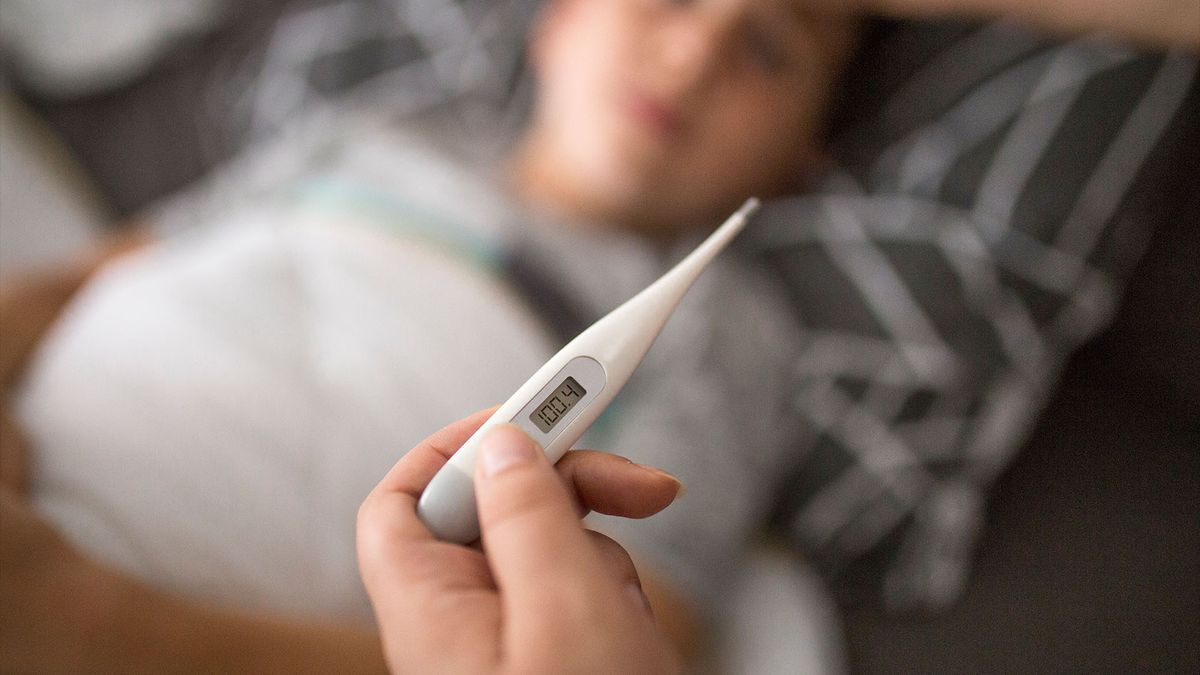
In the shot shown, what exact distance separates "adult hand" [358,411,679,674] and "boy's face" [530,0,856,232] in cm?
45

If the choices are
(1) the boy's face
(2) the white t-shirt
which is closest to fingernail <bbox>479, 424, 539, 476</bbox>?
(2) the white t-shirt

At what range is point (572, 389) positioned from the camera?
26 centimetres

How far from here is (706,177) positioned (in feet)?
2.17

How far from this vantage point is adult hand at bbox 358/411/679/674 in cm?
20

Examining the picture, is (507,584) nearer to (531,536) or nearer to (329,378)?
(531,536)

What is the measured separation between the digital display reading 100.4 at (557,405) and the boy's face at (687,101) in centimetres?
41

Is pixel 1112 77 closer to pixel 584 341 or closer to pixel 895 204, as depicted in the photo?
pixel 895 204

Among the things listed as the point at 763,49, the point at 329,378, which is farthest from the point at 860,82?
the point at 329,378

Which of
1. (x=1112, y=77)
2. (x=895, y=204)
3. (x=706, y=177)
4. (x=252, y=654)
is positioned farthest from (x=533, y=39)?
(x=252, y=654)

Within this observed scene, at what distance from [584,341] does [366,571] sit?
101mm

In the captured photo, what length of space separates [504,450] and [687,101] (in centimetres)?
47

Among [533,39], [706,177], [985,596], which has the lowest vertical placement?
[985,596]

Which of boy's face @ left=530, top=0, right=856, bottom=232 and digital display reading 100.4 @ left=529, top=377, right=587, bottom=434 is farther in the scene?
boy's face @ left=530, top=0, right=856, bottom=232

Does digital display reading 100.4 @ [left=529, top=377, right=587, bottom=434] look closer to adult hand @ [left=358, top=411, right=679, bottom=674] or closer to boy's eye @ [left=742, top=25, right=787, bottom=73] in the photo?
adult hand @ [left=358, top=411, right=679, bottom=674]
